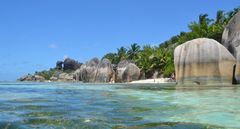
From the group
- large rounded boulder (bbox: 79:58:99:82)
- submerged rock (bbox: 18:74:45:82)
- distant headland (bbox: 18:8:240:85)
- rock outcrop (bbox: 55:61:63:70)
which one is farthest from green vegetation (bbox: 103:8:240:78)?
rock outcrop (bbox: 55:61:63:70)

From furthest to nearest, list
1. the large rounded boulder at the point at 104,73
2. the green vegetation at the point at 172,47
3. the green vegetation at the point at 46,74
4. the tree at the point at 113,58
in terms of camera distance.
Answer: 1. the green vegetation at the point at 46,74
2. the tree at the point at 113,58
3. the large rounded boulder at the point at 104,73
4. the green vegetation at the point at 172,47

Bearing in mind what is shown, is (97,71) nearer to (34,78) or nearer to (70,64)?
(34,78)

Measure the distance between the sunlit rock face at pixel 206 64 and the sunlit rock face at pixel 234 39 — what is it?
46cm

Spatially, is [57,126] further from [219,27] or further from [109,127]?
[219,27]

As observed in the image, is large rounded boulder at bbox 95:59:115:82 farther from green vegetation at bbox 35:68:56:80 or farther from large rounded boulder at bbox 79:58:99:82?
green vegetation at bbox 35:68:56:80

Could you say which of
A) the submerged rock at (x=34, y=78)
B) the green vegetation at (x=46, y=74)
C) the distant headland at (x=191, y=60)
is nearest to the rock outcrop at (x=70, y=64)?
the green vegetation at (x=46, y=74)

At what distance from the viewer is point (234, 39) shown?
2817 cm

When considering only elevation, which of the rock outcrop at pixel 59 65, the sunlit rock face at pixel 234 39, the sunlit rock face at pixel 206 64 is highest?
the rock outcrop at pixel 59 65

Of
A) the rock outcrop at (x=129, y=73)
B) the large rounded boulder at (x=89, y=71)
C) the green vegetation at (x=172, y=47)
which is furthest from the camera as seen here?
the large rounded boulder at (x=89, y=71)

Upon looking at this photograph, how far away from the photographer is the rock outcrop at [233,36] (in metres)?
27.5

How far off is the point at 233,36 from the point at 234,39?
56 centimetres

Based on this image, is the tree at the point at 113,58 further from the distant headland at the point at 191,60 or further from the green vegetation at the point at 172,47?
the green vegetation at the point at 172,47

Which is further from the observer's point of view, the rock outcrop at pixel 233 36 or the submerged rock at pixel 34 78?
the submerged rock at pixel 34 78

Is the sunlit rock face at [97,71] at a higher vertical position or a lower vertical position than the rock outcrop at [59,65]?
lower
